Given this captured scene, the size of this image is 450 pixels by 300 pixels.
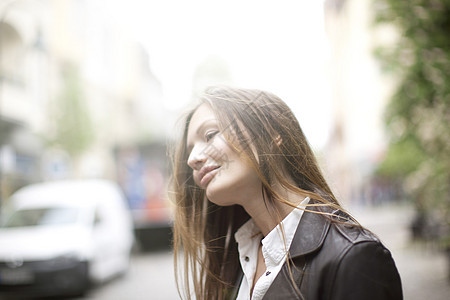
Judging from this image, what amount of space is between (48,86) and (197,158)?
20737 mm

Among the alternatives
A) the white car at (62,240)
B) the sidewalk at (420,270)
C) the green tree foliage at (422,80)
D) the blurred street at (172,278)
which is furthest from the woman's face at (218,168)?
the white car at (62,240)

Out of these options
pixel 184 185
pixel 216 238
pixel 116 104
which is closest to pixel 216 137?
pixel 184 185

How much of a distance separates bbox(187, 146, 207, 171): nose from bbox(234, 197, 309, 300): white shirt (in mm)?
323

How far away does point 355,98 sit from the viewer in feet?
156

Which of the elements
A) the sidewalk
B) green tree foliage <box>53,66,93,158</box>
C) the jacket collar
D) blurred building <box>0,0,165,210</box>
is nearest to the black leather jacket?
the jacket collar

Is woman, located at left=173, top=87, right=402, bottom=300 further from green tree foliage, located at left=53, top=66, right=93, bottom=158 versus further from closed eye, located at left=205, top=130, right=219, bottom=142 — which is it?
green tree foliage, located at left=53, top=66, right=93, bottom=158

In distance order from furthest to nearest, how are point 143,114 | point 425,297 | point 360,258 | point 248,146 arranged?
point 143,114, point 425,297, point 248,146, point 360,258

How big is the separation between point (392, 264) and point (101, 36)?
32515mm

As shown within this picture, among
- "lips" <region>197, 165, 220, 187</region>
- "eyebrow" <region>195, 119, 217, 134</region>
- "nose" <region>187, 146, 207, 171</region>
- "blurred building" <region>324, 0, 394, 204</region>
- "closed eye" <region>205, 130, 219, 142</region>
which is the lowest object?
"blurred building" <region>324, 0, 394, 204</region>

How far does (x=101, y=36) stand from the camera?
104 feet

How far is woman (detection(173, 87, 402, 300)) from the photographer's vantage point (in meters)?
1.28

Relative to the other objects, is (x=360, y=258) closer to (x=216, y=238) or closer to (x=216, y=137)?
(x=216, y=137)

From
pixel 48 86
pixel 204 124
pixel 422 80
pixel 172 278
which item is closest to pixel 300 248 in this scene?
pixel 204 124

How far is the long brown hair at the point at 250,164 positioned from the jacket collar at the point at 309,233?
5 cm
